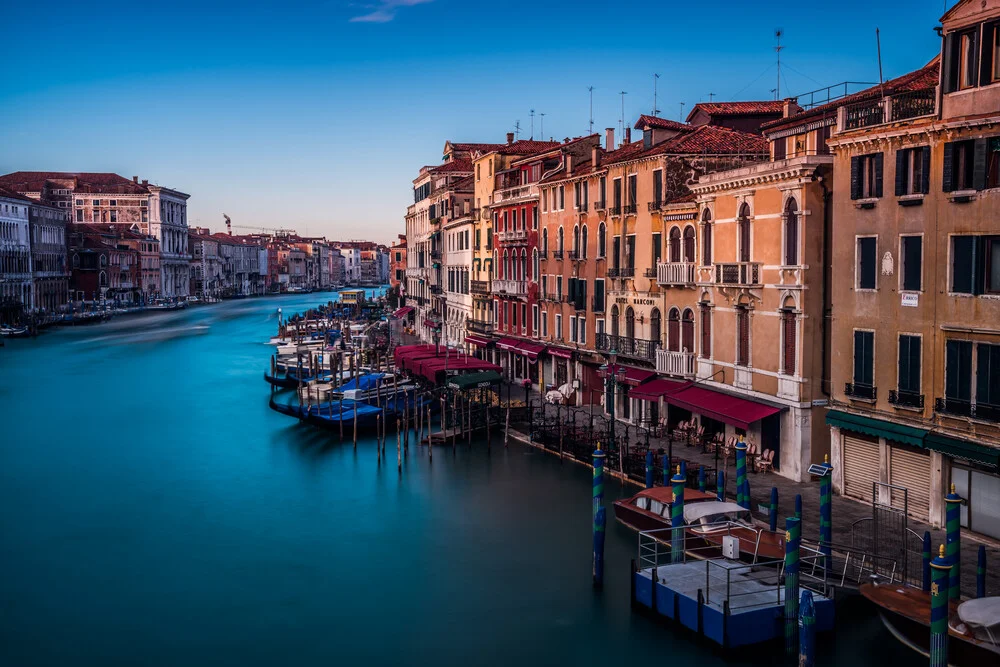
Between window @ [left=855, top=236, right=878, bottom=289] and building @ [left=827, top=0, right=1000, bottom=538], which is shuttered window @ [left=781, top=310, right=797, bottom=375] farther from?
window @ [left=855, top=236, right=878, bottom=289]

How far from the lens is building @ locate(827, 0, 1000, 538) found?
12.9 meters

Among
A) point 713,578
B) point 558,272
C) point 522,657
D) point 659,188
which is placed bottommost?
point 522,657

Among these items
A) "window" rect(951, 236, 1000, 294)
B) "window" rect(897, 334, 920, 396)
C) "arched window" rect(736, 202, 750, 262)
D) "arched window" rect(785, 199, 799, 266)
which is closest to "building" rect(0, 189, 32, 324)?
"arched window" rect(736, 202, 750, 262)

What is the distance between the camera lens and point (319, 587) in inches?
574

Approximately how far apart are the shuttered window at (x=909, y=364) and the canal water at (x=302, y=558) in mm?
3673

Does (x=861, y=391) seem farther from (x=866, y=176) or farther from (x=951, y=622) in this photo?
(x=951, y=622)

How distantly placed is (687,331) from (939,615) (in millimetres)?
11673

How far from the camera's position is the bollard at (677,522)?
13320 mm

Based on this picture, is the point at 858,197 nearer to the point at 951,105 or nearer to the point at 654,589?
the point at 951,105

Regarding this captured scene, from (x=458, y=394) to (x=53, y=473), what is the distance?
10452 mm

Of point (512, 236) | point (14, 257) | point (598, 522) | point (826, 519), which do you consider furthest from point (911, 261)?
point (14, 257)

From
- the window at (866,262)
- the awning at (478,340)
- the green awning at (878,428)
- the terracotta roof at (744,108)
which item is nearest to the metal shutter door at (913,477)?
the green awning at (878,428)

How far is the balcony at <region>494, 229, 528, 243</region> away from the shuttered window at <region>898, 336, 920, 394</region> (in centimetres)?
1664

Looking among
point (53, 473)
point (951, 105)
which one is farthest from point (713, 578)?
point (53, 473)
